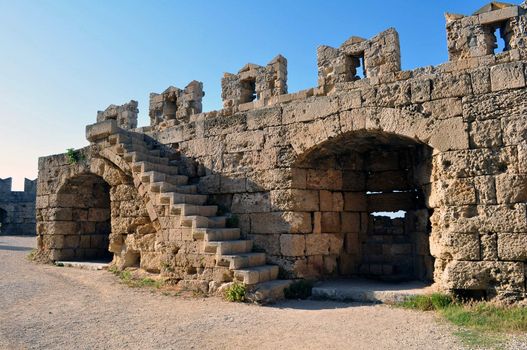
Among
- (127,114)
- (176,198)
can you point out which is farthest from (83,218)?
(176,198)

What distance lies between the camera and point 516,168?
5496mm

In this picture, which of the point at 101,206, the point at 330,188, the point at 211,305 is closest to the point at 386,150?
the point at 330,188

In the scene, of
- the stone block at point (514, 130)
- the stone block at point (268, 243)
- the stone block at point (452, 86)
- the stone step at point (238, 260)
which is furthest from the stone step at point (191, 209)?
the stone block at point (514, 130)

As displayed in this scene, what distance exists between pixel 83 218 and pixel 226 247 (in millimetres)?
6338

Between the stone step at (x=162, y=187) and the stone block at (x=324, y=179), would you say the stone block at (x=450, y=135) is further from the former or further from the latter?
the stone step at (x=162, y=187)

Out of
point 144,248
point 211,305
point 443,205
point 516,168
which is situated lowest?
point 211,305

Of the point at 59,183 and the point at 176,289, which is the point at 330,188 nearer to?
the point at 176,289

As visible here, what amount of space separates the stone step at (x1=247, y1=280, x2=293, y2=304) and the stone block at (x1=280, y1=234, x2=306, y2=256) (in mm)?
609

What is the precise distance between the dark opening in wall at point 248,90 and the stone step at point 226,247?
3.28 meters

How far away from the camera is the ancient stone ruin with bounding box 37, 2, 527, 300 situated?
5.63 m

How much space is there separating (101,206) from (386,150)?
797 cm

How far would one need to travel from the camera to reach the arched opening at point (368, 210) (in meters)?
7.37

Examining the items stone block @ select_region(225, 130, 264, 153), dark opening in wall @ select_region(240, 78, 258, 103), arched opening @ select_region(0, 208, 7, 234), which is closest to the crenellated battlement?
dark opening in wall @ select_region(240, 78, 258, 103)

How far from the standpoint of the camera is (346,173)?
26.6 ft
